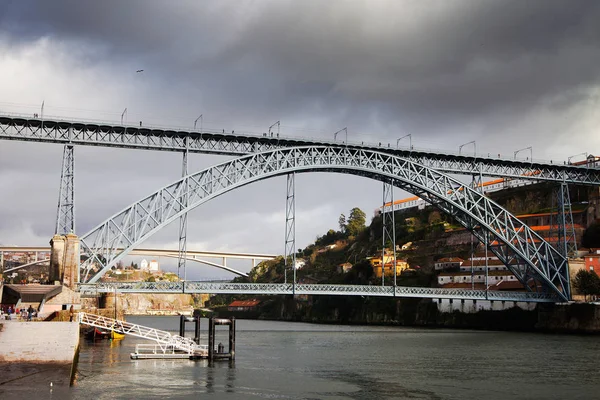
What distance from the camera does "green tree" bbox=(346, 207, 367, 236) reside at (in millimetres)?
145125

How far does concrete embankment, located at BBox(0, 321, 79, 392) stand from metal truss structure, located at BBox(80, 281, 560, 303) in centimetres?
2091

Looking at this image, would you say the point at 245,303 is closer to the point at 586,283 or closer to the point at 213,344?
the point at 586,283

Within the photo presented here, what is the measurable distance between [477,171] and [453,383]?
3586 cm

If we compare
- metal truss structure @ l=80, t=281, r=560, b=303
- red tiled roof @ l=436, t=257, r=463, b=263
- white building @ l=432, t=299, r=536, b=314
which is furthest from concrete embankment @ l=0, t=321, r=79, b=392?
red tiled roof @ l=436, t=257, r=463, b=263

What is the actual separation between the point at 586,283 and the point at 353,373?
39676 millimetres

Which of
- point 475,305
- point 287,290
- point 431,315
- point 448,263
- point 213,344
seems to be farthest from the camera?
point 448,263

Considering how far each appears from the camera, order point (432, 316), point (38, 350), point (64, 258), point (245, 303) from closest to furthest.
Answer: point (38, 350) → point (64, 258) → point (432, 316) → point (245, 303)

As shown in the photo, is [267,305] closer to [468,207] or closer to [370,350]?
[468,207]

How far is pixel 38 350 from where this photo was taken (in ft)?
87.2

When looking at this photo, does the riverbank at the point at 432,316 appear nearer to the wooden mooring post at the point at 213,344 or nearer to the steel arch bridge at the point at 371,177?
the steel arch bridge at the point at 371,177

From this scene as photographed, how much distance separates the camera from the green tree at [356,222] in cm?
14512

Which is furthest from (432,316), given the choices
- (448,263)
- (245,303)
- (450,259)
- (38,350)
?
(38,350)

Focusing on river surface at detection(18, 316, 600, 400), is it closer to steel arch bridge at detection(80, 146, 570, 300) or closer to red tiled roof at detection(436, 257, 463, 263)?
steel arch bridge at detection(80, 146, 570, 300)

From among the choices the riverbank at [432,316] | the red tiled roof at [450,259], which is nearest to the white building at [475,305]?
the riverbank at [432,316]
